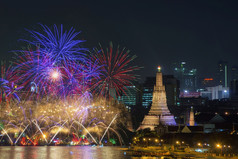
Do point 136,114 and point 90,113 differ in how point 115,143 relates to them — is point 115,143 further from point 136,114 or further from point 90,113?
point 136,114

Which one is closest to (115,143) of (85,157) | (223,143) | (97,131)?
(97,131)

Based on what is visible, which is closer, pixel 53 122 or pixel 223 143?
pixel 223 143

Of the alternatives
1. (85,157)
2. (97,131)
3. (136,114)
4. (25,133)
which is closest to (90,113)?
(97,131)

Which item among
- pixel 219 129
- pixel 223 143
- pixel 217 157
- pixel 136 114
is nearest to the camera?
pixel 217 157

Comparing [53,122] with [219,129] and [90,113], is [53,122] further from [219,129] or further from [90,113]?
[219,129]

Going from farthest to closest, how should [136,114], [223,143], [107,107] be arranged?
[136,114]
[107,107]
[223,143]

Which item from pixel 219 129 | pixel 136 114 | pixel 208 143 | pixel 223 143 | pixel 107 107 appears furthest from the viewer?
pixel 136 114

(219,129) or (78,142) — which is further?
(78,142)

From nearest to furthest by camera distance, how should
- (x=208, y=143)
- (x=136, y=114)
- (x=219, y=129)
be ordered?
(x=208, y=143)
(x=219, y=129)
(x=136, y=114)

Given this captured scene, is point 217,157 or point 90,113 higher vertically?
point 90,113
